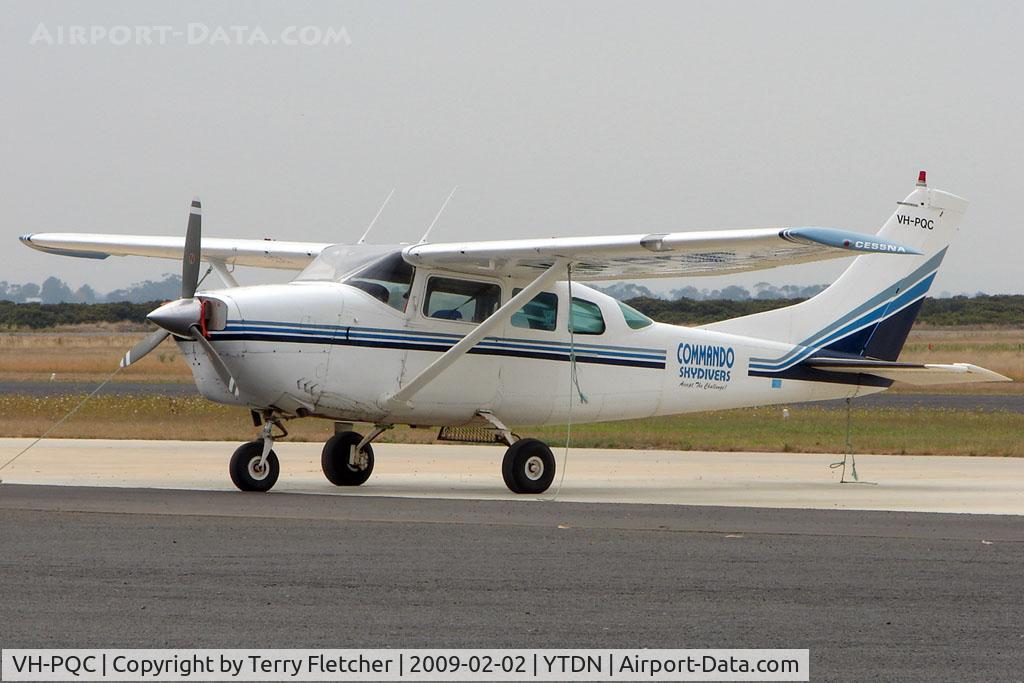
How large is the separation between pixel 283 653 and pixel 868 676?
8.82 ft

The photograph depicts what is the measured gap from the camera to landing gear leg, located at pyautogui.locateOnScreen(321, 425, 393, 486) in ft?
55.7

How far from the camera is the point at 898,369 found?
60.3 ft

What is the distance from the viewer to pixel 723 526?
12.7 meters

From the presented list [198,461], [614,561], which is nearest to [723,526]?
[614,561]

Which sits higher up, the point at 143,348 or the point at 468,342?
the point at 468,342

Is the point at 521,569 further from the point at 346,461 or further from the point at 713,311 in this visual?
the point at 713,311

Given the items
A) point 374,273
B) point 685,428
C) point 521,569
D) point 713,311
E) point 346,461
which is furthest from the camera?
point 713,311

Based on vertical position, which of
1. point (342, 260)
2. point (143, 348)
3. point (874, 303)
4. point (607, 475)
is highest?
point (342, 260)

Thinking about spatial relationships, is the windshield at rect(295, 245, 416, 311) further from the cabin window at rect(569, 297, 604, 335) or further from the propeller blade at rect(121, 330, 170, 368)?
the cabin window at rect(569, 297, 604, 335)

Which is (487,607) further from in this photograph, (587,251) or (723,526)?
(587,251)

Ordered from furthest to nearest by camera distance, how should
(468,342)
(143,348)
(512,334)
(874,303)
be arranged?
(874,303)
(512,334)
(468,342)
(143,348)

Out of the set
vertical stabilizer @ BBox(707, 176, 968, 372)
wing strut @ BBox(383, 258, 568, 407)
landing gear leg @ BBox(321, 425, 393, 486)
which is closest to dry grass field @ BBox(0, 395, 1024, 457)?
vertical stabilizer @ BBox(707, 176, 968, 372)

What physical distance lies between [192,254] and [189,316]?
2.87 ft

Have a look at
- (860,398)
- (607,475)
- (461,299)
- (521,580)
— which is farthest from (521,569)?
(860,398)
